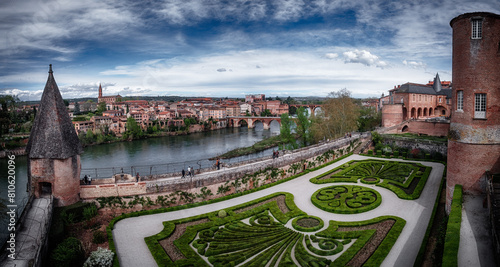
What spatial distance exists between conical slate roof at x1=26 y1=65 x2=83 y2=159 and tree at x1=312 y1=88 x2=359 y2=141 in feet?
120

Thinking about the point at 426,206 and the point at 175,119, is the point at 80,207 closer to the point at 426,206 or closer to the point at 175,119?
the point at 426,206

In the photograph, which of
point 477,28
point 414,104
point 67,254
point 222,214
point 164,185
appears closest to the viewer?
point 67,254

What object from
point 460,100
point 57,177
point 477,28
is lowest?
point 57,177

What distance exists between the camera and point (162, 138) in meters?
77.3

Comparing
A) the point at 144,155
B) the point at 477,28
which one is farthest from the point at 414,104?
the point at 144,155

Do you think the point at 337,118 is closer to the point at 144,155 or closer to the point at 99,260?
the point at 144,155

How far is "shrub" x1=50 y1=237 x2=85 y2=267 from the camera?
45.3ft

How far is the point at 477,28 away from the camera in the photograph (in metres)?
15.3

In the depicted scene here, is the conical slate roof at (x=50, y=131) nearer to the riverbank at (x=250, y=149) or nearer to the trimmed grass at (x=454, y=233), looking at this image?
the trimmed grass at (x=454, y=233)

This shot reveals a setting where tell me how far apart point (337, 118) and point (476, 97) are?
32.9m

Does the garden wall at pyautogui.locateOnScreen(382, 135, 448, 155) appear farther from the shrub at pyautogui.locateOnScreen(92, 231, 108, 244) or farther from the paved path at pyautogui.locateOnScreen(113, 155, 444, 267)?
the shrub at pyautogui.locateOnScreen(92, 231, 108, 244)

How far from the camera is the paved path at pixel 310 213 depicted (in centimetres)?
1457

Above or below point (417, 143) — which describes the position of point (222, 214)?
below

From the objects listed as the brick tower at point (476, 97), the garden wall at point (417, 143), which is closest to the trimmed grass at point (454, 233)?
the brick tower at point (476, 97)
